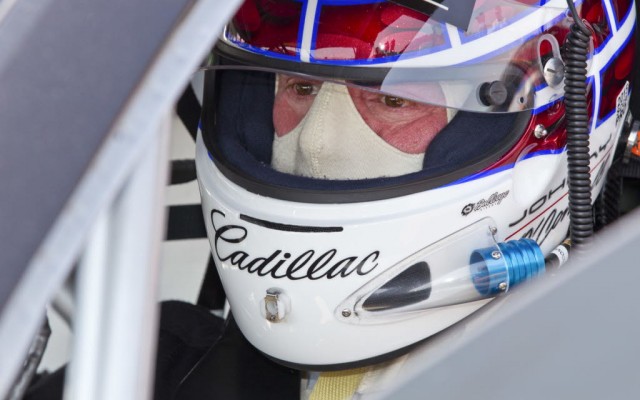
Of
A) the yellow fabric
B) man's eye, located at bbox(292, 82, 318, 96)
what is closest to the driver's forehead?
man's eye, located at bbox(292, 82, 318, 96)

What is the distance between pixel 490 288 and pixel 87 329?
0.57 m

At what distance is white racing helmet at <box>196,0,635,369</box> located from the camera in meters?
0.97

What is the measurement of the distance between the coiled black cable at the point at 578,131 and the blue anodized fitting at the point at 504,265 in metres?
0.06

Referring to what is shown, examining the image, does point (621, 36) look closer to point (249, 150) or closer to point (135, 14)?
point (249, 150)

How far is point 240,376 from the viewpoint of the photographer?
1.12m

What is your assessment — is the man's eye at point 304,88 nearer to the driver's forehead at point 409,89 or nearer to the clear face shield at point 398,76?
the clear face shield at point 398,76

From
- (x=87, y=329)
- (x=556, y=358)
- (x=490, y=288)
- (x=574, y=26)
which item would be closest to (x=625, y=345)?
(x=556, y=358)

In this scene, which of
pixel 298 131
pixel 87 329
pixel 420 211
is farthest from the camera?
pixel 298 131

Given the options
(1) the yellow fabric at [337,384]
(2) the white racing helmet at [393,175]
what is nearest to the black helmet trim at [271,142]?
(2) the white racing helmet at [393,175]

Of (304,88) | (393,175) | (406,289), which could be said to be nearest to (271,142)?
(304,88)

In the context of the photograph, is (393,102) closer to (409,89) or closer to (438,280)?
(409,89)

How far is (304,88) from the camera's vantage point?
3.71 feet

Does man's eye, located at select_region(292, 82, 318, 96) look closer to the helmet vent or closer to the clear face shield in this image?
the clear face shield

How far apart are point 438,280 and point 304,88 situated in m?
0.30
